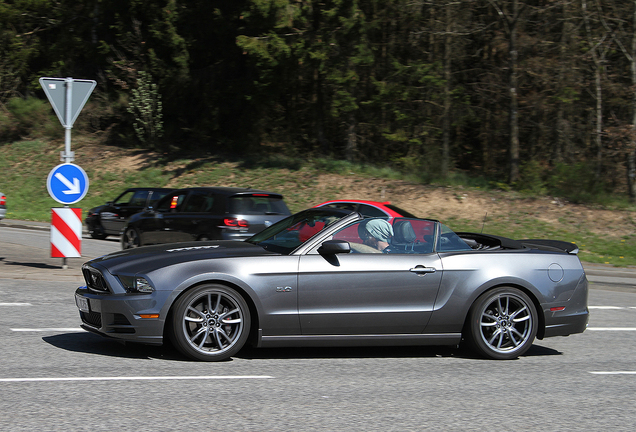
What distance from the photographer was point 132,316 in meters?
5.90

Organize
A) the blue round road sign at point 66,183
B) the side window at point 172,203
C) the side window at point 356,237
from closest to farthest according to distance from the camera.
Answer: the side window at point 356,237 < the blue round road sign at point 66,183 < the side window at point 172,203

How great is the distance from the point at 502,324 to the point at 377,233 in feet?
5.10

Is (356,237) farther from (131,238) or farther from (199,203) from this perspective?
(131,238)

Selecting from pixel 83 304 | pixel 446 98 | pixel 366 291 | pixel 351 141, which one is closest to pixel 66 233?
pixel 83 304

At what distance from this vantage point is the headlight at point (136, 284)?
19.5ft

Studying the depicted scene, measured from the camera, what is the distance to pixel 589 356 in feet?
23.8

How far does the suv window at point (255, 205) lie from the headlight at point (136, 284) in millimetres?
7827

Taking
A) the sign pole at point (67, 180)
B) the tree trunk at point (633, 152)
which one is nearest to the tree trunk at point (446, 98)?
the tree trunk at point (633, 152)

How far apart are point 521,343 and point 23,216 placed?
24409mm

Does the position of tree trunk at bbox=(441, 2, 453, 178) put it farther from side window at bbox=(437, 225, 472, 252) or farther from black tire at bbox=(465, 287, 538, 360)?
black tire at bbox=(465, 287, 538, 360)

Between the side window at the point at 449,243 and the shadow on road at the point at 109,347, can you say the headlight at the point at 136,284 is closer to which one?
the shadow on road at the point at 109,347

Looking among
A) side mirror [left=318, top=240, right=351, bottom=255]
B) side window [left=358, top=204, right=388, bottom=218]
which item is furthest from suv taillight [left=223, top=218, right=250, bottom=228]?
side mirror [left=318, top=240, right=351, bottom=255]

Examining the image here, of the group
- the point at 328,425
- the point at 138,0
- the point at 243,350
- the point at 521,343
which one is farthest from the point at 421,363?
the point at 138,0

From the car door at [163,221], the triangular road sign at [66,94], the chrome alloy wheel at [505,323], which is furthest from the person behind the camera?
the car door at [163,221]
